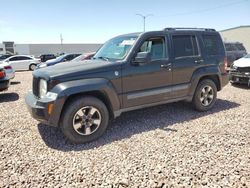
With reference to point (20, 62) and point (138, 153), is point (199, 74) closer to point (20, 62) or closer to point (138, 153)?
point (138, 153)

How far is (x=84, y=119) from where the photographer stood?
404 cm

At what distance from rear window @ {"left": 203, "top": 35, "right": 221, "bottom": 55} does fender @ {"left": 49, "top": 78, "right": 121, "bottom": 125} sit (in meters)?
2.98

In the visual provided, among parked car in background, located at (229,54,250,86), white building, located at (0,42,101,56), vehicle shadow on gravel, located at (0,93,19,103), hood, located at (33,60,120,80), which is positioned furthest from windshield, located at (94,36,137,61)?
white building, located at (0,42,101,56)

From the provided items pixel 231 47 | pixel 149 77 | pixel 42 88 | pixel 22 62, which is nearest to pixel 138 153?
pixel 149 77

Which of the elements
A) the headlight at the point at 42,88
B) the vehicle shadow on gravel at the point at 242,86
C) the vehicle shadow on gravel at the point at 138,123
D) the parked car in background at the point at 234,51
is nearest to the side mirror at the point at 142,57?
the vehicle shadow on gravel at the point at 138,123

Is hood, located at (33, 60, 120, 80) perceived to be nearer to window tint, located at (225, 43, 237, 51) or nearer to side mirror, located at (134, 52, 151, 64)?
side mirror, located at (134, 52, 151, 64)

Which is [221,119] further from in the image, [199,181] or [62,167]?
[62,167]

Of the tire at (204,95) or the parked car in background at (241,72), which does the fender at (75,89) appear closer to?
the tire at (204,95)

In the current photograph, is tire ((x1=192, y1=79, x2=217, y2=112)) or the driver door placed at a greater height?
the driver door

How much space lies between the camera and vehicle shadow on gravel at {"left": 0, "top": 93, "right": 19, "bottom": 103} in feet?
24.9

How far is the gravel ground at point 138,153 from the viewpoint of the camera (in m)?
2.91

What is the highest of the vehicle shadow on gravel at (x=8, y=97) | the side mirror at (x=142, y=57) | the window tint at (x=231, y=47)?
the window tint at (x=231, y=47)

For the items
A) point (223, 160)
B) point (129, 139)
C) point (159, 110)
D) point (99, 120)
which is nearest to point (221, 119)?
point (159, 110)

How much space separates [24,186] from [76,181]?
0.66 meters
